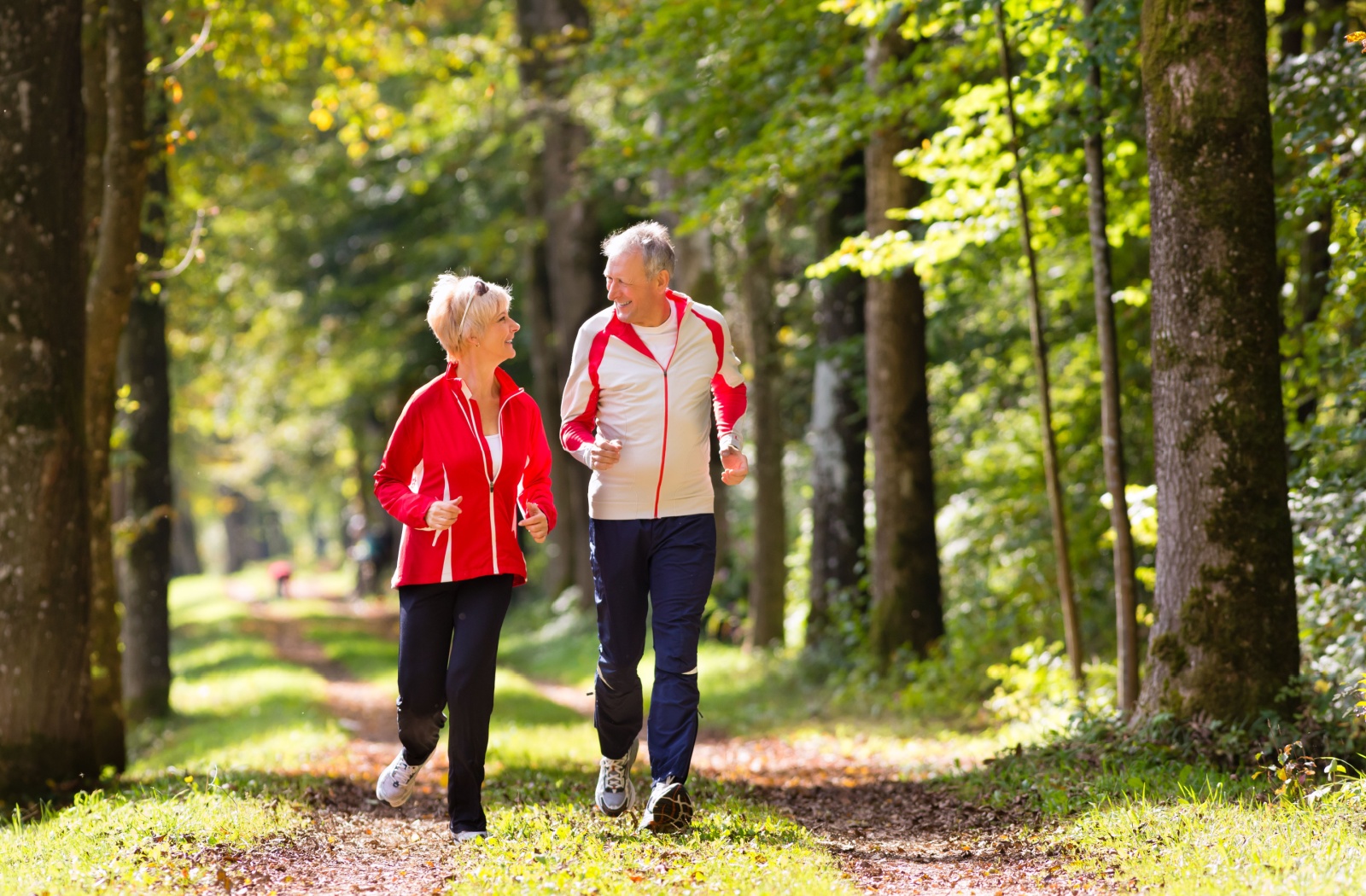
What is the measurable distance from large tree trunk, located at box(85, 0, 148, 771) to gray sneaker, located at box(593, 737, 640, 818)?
4384mm

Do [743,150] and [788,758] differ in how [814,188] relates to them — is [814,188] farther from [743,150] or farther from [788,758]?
[788,758]

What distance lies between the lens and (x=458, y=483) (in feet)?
17.6

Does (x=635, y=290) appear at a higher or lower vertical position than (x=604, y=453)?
higher

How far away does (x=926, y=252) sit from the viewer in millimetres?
8992

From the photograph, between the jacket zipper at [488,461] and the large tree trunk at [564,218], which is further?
the large tree trunk at [564,218]

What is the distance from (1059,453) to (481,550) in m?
7.67

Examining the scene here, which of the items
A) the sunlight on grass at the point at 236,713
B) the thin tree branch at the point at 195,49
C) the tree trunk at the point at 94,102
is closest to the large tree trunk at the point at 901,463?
the sunlight on grass at the point at 236,713

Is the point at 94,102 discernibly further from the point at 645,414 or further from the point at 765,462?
the point at 765,462

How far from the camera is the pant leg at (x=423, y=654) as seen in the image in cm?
537

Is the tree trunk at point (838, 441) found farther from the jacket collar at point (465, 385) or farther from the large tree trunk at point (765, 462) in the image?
the jacket collar at point (465, 385)

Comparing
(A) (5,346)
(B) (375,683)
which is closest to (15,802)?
(A) (5,346)

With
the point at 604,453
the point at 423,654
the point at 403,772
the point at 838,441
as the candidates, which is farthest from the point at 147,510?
the point at 604,453

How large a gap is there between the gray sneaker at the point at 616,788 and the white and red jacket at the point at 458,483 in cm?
93

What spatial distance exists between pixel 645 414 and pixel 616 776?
1580 mm
